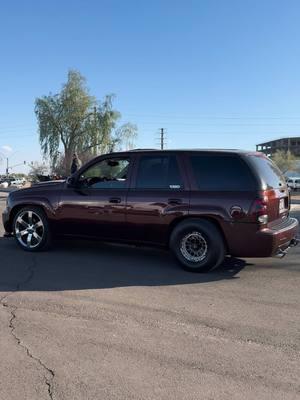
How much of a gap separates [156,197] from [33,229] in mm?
2304

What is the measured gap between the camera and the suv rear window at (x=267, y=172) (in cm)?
665

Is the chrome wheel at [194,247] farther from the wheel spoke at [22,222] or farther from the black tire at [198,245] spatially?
the wheel spoke at [22,222]

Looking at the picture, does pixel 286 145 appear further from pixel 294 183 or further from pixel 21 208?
pixel 21 208

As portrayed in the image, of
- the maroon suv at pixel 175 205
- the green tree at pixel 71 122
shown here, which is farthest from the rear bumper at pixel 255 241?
the green tree at pixel 71 122

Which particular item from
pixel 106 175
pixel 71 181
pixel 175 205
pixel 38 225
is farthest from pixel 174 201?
pixel 38 225

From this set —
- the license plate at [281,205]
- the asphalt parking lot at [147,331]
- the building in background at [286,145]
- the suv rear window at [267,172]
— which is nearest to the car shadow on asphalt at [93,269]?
the asphalt parking lot at [147,331]

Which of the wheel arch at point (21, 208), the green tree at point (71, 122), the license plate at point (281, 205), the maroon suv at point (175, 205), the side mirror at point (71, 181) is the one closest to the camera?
the maroon suv at point (175, 205)

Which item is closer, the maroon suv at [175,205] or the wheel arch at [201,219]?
the maroon suv at [175,205]

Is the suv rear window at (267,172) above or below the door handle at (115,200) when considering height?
above

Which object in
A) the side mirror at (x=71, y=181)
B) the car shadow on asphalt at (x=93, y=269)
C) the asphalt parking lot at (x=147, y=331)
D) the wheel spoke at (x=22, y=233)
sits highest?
the side mirror at (x=71, y=181)

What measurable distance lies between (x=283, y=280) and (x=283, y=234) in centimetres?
63

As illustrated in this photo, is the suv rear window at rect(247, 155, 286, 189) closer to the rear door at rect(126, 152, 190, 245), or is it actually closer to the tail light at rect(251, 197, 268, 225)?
the tail light at rect(251, 197, 268, 225)

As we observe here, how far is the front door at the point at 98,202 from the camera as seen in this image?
290 inches

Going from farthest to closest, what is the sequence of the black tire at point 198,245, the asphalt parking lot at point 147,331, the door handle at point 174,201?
the door handle at point 174,201
the black tire at point 198,245
the asphalt parking lot at point 147,331
